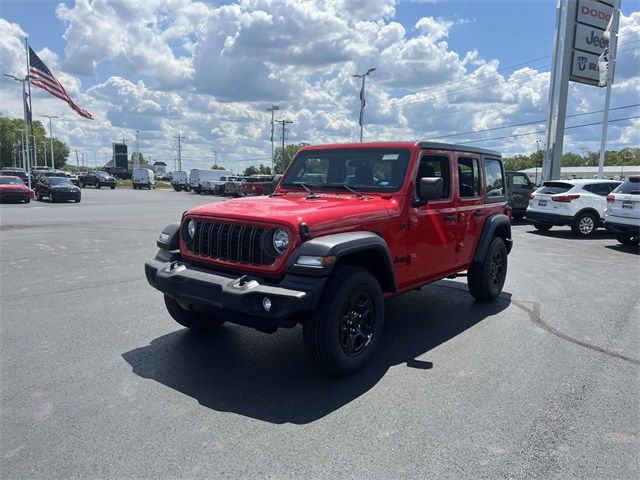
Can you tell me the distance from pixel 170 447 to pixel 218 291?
3.80 feet

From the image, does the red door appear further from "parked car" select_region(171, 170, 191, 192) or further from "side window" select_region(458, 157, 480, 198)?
"parked car" select_region(171, 170, 191, 192)

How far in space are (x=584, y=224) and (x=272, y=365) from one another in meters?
12.7

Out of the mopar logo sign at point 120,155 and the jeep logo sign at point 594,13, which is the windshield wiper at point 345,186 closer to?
the jeep logo sign at point 594,13

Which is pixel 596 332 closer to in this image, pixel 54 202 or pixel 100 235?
pixel 100 235

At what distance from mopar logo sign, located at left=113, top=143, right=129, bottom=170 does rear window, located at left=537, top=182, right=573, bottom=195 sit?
71101 mm

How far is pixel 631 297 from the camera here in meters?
6.93

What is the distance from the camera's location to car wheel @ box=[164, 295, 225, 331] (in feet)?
15.9

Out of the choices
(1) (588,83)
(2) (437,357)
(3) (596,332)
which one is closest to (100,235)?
(2) (437,357)

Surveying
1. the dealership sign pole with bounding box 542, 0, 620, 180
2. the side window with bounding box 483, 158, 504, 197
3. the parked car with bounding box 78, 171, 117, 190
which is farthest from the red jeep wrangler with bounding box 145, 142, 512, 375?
the parked car with bounding box 78, 171, 117, 190

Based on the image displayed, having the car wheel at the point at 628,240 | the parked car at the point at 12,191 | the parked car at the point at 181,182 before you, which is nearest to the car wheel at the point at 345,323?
the car wheel at the point at 628,240

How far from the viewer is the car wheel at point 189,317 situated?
4.85 m

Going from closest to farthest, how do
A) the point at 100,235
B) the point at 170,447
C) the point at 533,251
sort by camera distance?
the point at 170,447 < the point at 533,251 < the point at 100,235

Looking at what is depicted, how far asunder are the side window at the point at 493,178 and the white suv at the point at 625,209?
628 centimetres

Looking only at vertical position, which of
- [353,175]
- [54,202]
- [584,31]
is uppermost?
[584,31]
